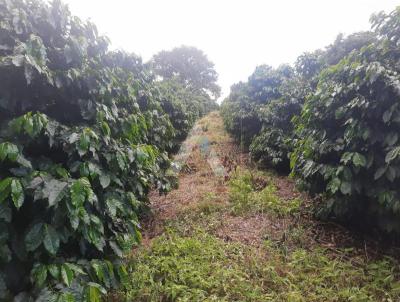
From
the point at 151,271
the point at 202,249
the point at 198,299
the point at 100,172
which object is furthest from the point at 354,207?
the point at 100,172

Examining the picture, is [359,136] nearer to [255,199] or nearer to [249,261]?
[249,261]

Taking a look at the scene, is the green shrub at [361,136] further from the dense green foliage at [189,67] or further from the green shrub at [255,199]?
the dense green foliage at [189,67]

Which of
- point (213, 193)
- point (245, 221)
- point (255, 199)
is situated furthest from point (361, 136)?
point (213, 193)

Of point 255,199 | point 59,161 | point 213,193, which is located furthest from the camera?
point 213,193

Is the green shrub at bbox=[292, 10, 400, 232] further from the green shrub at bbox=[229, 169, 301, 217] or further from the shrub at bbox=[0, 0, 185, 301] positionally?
the shrub at bbox=[0, 0, 185, 301]

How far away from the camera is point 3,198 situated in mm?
1885

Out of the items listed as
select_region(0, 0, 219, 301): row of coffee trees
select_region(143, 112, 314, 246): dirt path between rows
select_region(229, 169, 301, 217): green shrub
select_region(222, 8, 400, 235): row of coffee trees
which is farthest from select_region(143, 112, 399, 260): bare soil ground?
select_region(0, 0, 219, 301): row of coffee trees

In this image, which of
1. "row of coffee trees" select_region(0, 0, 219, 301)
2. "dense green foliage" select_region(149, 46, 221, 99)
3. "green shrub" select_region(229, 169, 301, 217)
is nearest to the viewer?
"row of coffee trees" select_region(0, 0, 219, 301)

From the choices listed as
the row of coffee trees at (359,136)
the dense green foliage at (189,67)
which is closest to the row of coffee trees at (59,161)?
the row of coffee trees at (359,136)

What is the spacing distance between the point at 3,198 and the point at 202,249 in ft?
7.19

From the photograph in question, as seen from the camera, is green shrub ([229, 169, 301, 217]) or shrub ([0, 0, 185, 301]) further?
green shrub ([229, 169, 301, 217])

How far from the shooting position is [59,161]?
2.56 meters

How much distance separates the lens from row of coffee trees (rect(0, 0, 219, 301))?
203cm

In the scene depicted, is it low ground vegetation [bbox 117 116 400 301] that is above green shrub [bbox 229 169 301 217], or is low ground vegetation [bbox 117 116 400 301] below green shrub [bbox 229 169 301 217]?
below
